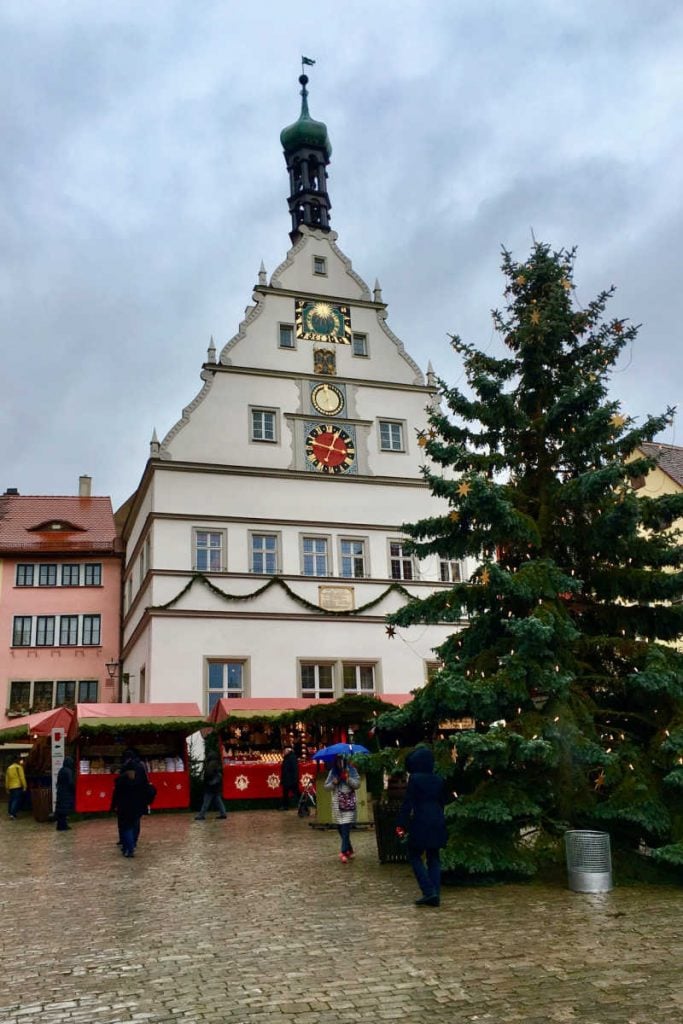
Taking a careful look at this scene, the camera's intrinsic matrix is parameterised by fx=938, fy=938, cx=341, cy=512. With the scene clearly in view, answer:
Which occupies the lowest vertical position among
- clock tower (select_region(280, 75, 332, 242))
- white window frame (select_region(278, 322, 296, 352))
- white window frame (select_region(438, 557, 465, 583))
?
white window frame (select_region(438, 557, 465, 583))

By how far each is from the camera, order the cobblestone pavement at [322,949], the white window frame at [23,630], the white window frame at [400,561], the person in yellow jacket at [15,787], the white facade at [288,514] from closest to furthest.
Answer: the cobblestone pavement at [322,949] → the person in yellow jacket at [15,787] → the white facade at [288,514] → the white window frame at [400,561] → the white window frame at [23,630]

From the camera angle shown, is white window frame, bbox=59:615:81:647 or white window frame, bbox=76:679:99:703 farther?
white window frame, bbox=59:615:81:647

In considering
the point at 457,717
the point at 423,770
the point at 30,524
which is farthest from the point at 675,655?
the point at 30,524

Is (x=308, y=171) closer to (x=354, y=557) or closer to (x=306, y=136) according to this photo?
(x=306, y=136)

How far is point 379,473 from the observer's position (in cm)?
3192

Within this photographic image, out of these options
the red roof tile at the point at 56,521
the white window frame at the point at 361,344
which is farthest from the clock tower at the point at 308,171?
the red roof tile at the point at 56,521

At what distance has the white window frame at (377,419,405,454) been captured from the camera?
32406mm

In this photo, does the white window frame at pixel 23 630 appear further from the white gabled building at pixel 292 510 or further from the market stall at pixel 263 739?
the market stall at pixel 263 739

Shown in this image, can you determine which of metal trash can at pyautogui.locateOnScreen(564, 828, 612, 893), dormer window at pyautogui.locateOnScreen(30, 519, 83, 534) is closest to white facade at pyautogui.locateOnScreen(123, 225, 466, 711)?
dormer window at pyautogui.locateOnScreen(30, 519, 83, 534)

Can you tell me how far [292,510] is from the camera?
99.7ft

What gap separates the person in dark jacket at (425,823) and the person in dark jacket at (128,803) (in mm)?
6614

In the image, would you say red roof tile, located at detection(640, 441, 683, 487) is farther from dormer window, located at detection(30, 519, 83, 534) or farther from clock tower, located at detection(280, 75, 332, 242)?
dormer window, located at detection(30, 519, 83, 534)

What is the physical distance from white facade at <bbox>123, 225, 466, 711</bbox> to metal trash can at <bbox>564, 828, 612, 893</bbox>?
18.0 m

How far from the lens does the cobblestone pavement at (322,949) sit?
21.6 feet
